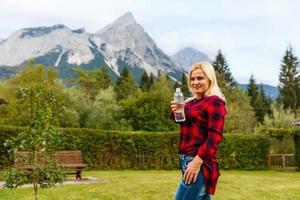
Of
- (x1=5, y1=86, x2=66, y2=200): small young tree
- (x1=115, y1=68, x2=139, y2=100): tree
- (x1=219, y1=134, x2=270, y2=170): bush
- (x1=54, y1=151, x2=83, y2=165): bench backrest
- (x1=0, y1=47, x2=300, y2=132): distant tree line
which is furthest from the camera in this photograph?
Answer: (x1=115, y1=68, x2=139, y2=100): tree

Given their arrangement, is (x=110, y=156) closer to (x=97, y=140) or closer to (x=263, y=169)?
(x=97, y=140)

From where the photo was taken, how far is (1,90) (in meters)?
45.8

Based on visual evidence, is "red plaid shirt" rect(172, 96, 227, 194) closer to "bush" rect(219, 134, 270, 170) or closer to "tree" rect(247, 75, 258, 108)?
"bush" rect(219, 134, 270, 170)

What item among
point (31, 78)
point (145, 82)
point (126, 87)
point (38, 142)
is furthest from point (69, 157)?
point (145, 82)

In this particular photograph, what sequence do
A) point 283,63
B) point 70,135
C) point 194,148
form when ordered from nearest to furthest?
1. point 194,148
2. point 70,135
3. point 283,63

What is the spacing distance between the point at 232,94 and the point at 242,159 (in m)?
37.8

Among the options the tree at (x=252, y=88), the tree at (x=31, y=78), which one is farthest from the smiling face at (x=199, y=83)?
the tree at (x=252, y=88)

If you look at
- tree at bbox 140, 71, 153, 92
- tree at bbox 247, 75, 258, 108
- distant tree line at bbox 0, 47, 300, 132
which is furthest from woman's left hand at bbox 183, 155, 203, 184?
tree at bbox 140, 71, 153, 92

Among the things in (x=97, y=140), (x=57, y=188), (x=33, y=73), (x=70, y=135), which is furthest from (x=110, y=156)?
(x=33, y=73)

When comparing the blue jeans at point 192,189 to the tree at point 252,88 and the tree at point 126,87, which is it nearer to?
the tree at point 126,87

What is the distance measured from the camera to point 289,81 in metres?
65.4

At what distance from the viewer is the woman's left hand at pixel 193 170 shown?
3.51 metres

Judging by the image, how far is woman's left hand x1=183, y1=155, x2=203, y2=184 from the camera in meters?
3.51

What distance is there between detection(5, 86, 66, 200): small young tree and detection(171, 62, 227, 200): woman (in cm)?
339
